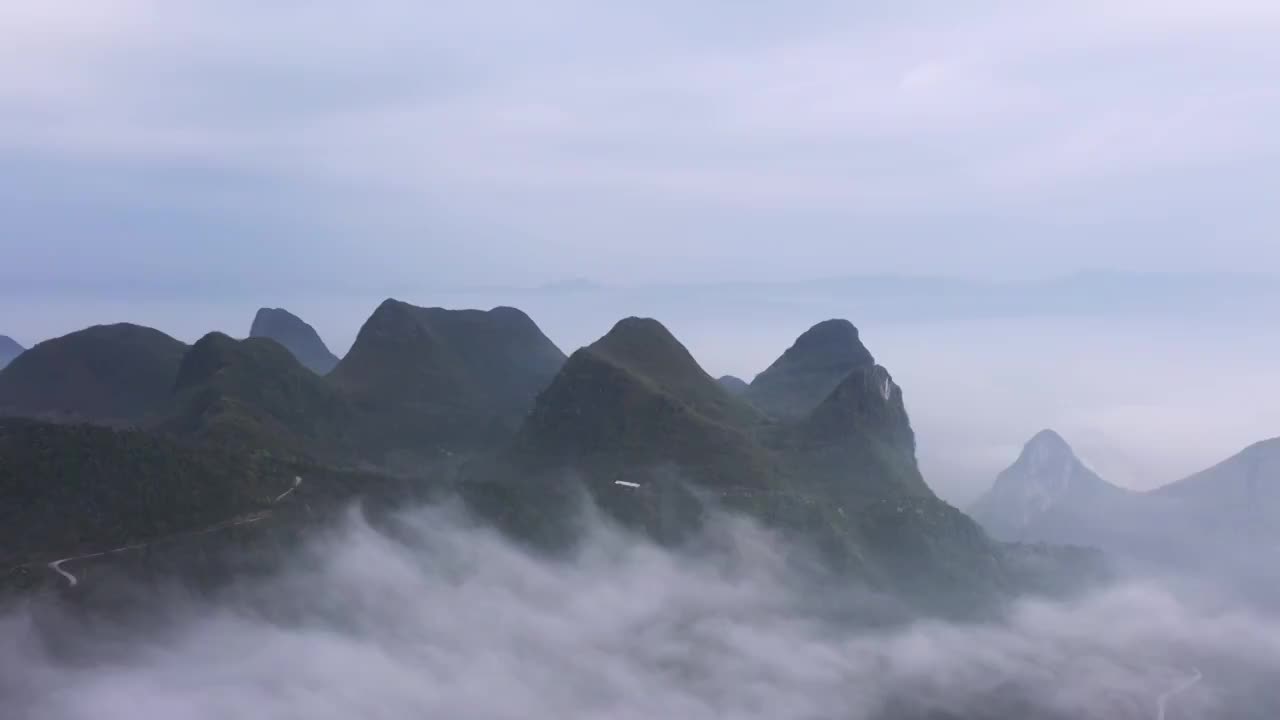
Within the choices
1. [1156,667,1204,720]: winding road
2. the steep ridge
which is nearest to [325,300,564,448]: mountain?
the steep ridge

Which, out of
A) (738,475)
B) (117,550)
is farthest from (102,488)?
(738,475)

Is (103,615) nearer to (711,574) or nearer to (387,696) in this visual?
(387,696)

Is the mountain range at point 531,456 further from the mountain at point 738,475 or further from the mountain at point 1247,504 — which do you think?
the mountain at point 1247,504

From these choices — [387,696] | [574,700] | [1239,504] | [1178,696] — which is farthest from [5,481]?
[1239,504]

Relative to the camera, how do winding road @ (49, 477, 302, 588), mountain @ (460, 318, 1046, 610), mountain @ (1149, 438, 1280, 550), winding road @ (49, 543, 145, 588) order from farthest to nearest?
mountain @ (1149, 438, 1280, 550) → mountain @ (460, 318, 1046, 610) → winding road @ (49, 477, 302, 588) → winding road @ (49, 543, 145, 588)

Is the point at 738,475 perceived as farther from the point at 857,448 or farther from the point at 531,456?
the point at 531,456

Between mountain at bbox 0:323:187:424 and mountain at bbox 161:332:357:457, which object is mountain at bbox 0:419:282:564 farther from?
mountain at bbox 0:323:187:424
